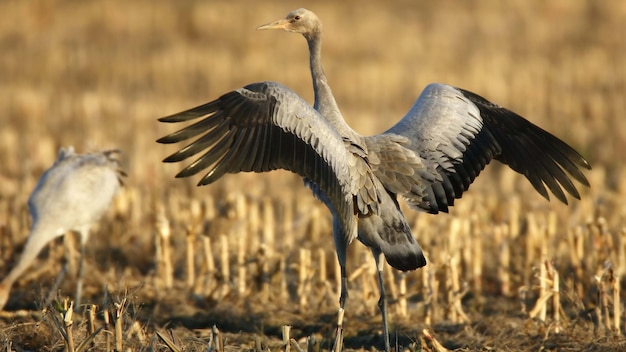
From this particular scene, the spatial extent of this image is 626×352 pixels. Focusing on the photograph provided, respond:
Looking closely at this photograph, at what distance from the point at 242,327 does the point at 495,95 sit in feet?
35.3

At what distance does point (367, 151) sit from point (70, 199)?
3249mm

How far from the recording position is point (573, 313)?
736 cm

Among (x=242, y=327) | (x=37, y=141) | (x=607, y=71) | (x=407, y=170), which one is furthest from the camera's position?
(x=607, y=71)

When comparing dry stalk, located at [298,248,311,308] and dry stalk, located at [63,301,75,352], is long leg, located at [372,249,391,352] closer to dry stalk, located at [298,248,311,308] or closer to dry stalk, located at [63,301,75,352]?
dry stalk, located at [298,248,311,308]

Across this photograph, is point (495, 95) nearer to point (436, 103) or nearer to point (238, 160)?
point (436, 103)

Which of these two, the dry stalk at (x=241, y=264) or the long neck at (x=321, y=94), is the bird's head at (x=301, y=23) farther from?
the dry stalk at (x=241, y=264)

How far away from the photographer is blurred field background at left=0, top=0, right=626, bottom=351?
22.7 feet

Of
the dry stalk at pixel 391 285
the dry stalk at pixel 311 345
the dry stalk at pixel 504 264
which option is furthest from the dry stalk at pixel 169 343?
the dry stalk at pixel 504 264

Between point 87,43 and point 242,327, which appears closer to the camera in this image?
point 242,327

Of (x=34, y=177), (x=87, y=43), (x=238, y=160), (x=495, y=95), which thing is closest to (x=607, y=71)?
(x=495, y=95)

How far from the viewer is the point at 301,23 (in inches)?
258

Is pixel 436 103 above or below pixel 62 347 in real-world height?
above

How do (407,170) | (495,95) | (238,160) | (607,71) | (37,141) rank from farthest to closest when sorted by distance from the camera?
1. (607,71)
2. (495,95)
3. (37,141)
4. (407,170)
5. (238,160)

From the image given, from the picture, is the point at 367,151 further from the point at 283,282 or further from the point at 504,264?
the point at 504,264
